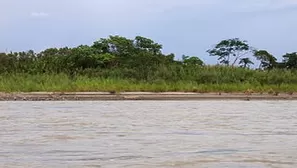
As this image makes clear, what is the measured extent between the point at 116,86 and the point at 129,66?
6.94 m

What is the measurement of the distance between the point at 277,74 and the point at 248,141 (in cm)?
2384

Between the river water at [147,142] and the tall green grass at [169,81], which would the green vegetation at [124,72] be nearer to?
the tall green grass at [169,81]

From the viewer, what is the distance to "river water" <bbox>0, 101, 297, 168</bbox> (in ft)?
26.4

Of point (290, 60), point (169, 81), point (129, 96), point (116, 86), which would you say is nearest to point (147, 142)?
point (129, 96)

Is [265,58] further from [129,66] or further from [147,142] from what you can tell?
[147,142]

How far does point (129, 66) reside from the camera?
37.0 metres

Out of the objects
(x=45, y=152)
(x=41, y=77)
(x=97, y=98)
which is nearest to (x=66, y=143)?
(x=45, y=152)

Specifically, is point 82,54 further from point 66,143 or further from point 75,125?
point 66,143

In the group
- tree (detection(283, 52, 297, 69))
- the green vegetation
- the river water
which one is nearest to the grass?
the green vegetation

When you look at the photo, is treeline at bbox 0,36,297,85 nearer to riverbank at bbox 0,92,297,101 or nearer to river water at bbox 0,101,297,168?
riverbank at bbox 0,92,297,101

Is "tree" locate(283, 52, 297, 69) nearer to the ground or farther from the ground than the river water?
farther from the ground

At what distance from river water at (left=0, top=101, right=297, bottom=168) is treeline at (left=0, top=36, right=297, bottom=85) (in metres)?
17.4

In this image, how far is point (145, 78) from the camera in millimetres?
33156

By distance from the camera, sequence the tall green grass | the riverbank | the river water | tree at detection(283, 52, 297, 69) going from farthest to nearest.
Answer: tree at detection(283, 52, 297, 69) → the tall green grass → the riverbank → the river water
